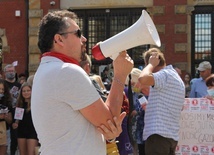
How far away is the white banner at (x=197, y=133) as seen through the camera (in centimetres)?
719

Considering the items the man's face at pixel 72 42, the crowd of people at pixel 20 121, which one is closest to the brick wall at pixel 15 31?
the crowd of people at pixel 20 121

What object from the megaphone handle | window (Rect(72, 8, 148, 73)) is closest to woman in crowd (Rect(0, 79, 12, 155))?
the megaphone handle

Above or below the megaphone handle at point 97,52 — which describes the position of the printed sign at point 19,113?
below

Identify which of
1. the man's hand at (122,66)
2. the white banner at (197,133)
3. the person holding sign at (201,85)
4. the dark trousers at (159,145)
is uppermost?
the man's hand at (122,66)

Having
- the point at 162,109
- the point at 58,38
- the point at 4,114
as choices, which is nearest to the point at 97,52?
the point at 58,38

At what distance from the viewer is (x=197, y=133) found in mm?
7207

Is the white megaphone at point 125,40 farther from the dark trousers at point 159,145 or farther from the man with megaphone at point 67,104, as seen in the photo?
the dark trousers at point 159,145

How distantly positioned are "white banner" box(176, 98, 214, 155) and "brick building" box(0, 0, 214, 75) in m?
6.56

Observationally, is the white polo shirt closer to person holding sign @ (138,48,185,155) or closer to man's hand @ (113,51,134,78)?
man's hand @ (113,51,134,78)

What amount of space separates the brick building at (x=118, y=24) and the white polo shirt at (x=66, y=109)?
37.6ft

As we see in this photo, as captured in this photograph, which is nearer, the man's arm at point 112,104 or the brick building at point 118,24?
the man's arm at point 112,104

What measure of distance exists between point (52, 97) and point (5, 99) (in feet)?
20.1

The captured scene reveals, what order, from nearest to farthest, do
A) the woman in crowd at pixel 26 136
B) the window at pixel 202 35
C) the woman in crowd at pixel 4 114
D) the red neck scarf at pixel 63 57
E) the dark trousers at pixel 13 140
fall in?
the red neck scarf at pixel 63 57, the woman in crowd at pixel 26 136, the woman in crowd at pixel 4 114, the dark trousers at pixel 13 140, the window at pixel 202 35

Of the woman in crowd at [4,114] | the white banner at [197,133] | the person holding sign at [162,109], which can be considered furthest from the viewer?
Result: the woman in crowd at [4,114]
